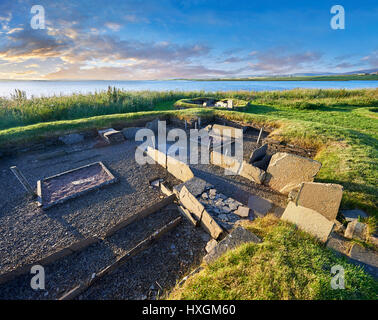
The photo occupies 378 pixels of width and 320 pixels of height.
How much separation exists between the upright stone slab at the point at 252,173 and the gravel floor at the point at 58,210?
241 cm

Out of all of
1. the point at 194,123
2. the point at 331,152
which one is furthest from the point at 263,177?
the point at 194,123

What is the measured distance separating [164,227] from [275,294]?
2473mm

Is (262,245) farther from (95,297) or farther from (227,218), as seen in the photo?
(95,297)

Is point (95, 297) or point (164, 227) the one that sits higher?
point (164, 227)

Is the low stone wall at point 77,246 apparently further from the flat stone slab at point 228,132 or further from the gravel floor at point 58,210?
the flat stone slab at point 228,132

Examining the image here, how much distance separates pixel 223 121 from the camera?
11414mm

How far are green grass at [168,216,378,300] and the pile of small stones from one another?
1.03 meters

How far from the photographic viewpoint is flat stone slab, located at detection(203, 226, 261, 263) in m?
3.15

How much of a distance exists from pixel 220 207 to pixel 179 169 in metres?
2.09

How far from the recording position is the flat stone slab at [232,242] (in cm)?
315

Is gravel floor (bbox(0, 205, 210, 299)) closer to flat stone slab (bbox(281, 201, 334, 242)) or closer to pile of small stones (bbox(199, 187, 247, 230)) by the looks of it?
pile of small stones (bbox(199, 187, 247, 230))

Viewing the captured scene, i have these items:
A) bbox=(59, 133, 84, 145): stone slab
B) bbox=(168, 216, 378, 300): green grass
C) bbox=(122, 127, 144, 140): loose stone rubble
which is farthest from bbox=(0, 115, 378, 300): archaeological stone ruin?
bbox=(122, 127, 144, 140): loose stone rubble

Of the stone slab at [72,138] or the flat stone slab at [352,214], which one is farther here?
the stone slab at [72,138]

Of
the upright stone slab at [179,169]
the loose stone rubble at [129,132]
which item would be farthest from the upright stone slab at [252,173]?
the loose stone rubble at [129,132]
